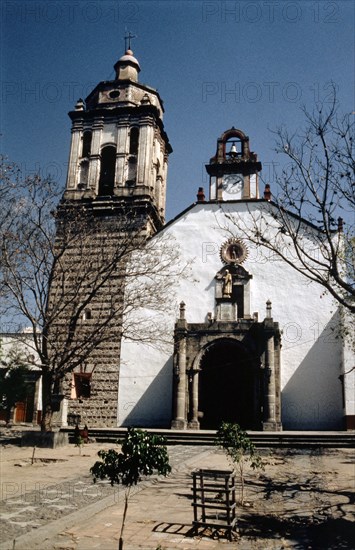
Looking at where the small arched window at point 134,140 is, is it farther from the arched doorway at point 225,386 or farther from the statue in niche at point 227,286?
the arched doorway at point 225,386

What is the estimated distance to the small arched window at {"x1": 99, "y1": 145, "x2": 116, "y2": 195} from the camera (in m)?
29.8

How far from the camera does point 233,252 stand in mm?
27562

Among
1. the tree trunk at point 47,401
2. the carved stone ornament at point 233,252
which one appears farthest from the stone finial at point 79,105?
the tree trunk at point 47,401

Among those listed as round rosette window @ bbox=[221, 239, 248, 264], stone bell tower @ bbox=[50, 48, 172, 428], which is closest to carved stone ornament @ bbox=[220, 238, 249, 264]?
round rosette window @ bbox=[221, 239, 248, 264]

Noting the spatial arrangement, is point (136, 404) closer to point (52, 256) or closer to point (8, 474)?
point (52, 256)

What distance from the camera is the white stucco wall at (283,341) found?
953 inches

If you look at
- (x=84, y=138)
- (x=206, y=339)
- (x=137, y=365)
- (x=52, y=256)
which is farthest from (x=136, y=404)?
(x=84, y=138)

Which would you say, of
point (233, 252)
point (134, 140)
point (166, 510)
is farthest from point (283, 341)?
point (166, 510)

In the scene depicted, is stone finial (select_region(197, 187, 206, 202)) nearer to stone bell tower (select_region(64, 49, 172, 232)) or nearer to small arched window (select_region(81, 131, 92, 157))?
stone bell tower (select_region(64, 49, 172, 232))

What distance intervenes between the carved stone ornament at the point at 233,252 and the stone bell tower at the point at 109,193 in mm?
4723

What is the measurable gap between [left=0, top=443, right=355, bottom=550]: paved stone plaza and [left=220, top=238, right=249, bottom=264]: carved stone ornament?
1421cm

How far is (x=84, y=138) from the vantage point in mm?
30703

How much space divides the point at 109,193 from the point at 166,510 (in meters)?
23.1

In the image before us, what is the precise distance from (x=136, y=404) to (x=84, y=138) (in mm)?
17170
